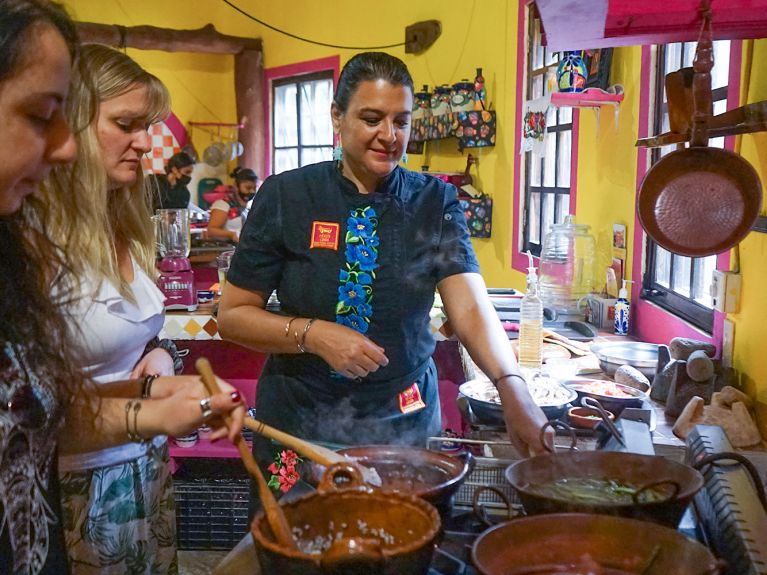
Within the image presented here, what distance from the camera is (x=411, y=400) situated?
2.16 metres

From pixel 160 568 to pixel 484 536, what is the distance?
1.21m

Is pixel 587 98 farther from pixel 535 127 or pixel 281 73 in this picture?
pixel 281 73

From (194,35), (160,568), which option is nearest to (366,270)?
(160,568)

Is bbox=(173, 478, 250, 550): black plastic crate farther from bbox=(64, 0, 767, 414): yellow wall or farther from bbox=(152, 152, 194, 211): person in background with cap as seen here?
bbox=(152, 152, 194, 211): person in background with cap

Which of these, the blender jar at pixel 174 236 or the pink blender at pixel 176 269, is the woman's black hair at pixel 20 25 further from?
the blender jar at pixel 174 236

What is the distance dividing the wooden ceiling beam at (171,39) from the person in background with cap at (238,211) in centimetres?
250

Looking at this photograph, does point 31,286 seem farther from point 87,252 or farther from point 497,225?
point 497,225

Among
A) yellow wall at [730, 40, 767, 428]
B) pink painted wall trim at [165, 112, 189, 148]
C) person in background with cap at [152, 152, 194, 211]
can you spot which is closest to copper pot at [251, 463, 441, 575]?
yellow wall at [730, 40, 767, 428]

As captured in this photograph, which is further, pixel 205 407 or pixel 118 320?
pixel 118 320

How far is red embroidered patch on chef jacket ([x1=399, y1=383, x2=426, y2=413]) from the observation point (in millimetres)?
2139

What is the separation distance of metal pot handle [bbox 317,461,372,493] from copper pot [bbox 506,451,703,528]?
0.87 ft

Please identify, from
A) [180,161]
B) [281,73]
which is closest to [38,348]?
[180,161]

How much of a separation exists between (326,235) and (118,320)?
22.1 inches

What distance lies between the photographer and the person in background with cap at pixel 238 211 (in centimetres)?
743
